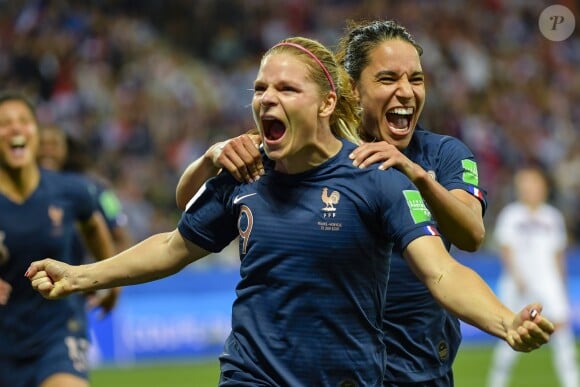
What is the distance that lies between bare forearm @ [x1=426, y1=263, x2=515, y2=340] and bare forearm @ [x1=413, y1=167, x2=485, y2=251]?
1.62ft

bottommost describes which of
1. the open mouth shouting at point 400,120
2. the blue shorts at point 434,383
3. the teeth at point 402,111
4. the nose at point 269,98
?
Answer: the blue shorts at point 434,383

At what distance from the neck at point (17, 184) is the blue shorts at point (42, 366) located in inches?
37.1

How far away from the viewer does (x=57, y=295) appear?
4.75 m

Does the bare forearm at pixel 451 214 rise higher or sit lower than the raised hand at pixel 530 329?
higher

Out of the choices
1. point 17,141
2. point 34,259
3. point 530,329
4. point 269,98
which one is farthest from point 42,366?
point 530,329

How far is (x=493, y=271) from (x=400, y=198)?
42.3 feet

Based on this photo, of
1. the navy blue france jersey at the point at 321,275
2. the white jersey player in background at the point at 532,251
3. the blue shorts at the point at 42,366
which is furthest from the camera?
the white jersey player in background at the point at 532,251

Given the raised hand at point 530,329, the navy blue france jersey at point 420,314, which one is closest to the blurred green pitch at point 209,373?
the navy blue france jersey at point 420,314

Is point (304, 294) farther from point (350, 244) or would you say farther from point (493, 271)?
point (493, 271)

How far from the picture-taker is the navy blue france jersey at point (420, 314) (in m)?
5.16

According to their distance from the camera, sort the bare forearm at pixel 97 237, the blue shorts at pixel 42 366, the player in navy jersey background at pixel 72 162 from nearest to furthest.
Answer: the blue shorts at pixel 42 366 < the bare forearm at pixel 97 237 < the player in navy jersey background at pixel 72 162

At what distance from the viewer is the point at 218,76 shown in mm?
19859

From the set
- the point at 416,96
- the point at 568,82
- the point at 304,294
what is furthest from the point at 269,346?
the point at 568,82

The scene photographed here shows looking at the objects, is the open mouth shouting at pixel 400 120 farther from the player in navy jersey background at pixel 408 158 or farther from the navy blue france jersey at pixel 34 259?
the navy blue france jersey at pixel 34 259
